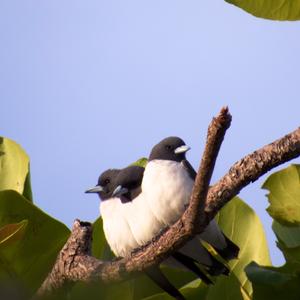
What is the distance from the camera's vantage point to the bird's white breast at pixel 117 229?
3.92 m

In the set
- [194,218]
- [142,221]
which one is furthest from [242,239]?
[194,218]

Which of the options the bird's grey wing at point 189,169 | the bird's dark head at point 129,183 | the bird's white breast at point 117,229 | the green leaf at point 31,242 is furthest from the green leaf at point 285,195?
the bird's dark head at point 129,183

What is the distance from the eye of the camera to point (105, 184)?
17.8ft

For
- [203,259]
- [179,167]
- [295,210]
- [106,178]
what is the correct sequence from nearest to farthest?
[295,210], [203,259], [179,167], [106,178]

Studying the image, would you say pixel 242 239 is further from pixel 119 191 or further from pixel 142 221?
pixel 119 191

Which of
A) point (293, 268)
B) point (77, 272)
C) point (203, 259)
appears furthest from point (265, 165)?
point (203, 259)

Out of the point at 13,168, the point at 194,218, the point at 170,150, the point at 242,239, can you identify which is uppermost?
the point at 194,218

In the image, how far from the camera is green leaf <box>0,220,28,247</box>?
7.17 ft

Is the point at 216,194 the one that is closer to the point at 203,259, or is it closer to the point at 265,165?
the point at 265,165

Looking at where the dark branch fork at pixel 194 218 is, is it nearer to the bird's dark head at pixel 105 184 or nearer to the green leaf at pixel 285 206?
the green leaf at pixel 285 206

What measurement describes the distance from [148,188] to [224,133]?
8.64 feet

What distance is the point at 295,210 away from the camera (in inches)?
113

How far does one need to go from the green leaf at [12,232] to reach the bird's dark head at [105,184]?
2.93 metres

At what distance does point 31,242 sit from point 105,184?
2.82m
